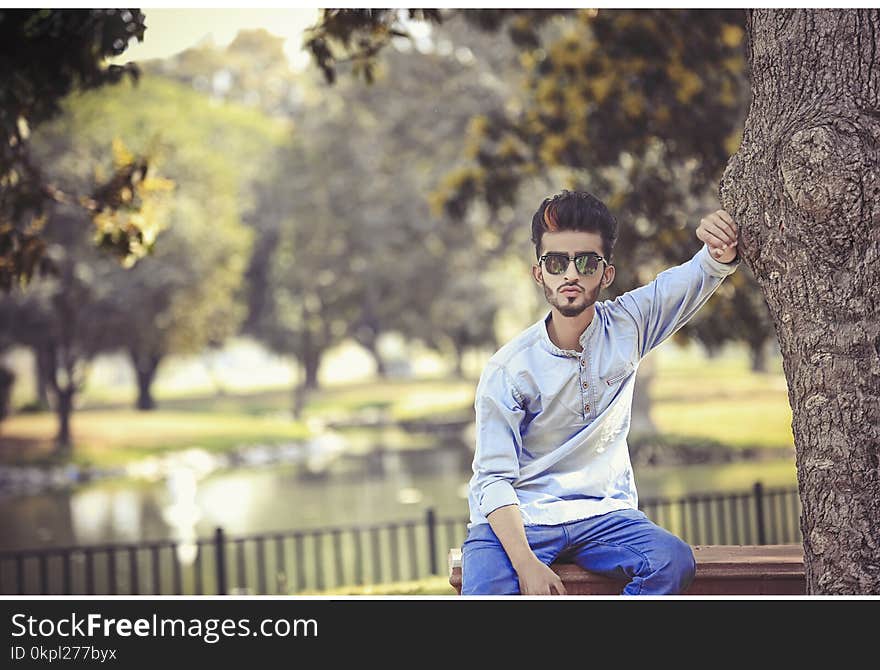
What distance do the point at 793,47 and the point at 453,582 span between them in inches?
70.1

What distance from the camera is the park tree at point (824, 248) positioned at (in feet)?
9.55

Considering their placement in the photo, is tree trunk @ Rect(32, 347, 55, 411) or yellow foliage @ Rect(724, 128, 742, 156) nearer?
yellow foliage @ Rect(724, 128, 742, 156)

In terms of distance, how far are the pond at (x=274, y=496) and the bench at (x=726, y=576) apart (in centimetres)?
806

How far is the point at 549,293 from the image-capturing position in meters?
3.02

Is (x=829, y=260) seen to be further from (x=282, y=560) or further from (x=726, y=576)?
(x=282, y=560)

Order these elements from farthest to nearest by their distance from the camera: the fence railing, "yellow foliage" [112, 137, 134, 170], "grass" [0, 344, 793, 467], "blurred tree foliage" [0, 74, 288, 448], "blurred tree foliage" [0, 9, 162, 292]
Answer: "grass" [0, 344, 793, 467]
"blurred tree foliage" [0, 74, 288, 448]
the fence railing
"yellow foliage" [112, 137, 134, 170]
"blurred tree foliage" [0, 9, 162, 292]

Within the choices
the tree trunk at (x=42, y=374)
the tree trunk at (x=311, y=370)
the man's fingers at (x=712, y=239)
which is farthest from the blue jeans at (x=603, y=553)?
the tree trunk at (x=311, y=370)

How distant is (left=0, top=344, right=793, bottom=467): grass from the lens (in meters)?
19.2

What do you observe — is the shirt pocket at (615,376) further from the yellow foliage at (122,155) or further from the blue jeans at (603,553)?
the yellow foliage at (122,155)

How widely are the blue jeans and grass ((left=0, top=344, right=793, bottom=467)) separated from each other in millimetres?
10710

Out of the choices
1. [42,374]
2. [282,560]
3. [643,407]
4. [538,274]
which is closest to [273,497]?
[282,560]

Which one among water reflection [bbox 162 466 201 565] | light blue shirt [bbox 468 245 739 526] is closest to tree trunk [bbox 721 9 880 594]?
light blue shirt [bbox 468 245 739 526]

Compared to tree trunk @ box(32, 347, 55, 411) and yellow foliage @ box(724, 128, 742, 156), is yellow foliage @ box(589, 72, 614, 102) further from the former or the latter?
tree trunk @ box(32, 347, 55, 411)
